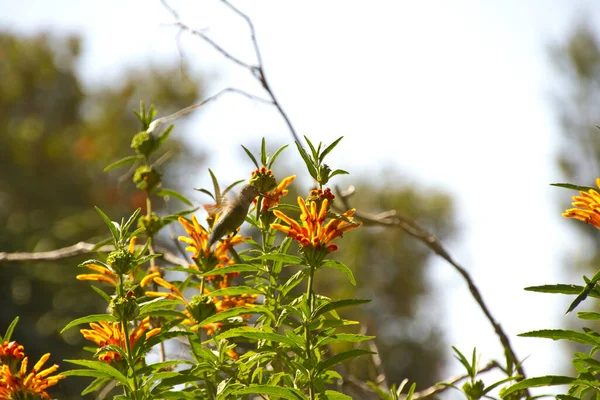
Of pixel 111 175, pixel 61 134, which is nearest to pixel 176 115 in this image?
pixel 111 175

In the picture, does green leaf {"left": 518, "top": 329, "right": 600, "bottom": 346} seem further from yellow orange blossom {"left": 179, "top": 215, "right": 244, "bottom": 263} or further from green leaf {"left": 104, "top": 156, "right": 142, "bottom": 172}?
green leaf {"left": 104, "top": 156, "right": 142, "bottom": 172}

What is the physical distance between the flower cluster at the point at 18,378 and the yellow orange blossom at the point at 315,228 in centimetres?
33

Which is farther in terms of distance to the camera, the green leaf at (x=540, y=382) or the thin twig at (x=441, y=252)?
the thin twig at (x=441, y=252)

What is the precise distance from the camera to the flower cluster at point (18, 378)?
78 cm

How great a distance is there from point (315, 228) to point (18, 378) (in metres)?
0.41

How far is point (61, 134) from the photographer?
42.3 feet

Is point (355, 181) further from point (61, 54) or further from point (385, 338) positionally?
point (61, 54)

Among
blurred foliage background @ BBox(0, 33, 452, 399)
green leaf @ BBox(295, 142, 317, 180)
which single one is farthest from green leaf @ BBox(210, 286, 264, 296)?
blurred foliage background @ BBox(0, 33, 452, 399)

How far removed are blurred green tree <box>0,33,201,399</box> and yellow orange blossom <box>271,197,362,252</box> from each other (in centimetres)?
761

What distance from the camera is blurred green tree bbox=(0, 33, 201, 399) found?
9992 mm

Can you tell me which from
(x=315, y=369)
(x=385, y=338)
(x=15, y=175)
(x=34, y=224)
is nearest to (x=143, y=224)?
(x=315, y=369)

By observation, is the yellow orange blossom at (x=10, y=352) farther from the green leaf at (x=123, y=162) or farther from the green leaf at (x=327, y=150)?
the green leaf at (x=327, y=150)

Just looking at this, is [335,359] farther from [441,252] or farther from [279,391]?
[441,252]

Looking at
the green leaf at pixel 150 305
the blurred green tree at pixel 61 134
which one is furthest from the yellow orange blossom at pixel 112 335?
the blurred green tree at pixel 61 134
